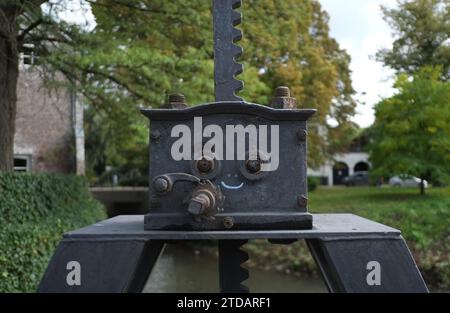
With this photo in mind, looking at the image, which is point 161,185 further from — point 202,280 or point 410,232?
point 410,232

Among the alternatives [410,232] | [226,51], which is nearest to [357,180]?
[410,232]

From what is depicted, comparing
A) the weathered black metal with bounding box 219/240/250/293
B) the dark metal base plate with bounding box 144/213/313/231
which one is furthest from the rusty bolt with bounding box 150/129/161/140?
the weathered black metal with bounding box 219/240/250/293

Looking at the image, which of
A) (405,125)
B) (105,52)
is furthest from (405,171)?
(105,52)

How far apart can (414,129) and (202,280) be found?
27.8 ft

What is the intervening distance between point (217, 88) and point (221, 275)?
108 cm

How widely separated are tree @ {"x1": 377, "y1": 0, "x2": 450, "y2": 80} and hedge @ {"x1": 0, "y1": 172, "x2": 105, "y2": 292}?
15.2m

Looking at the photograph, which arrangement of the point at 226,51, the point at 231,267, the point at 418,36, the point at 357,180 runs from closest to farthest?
the point at 226,51 < the point at 231,267 < the point at 418,36 < the point at 357,180

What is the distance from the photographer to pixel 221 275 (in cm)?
310

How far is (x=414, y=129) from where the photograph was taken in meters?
17.3

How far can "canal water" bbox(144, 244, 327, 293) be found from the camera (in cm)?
1295

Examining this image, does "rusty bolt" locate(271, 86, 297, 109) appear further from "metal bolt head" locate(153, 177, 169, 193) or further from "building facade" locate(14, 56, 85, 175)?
"building facade" locate(14, 56, 85, 175)

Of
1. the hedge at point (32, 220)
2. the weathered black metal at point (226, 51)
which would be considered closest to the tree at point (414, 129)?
the hedge at point (32, 220)

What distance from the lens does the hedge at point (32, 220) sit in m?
6.86

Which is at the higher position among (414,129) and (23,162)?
(414,129)
